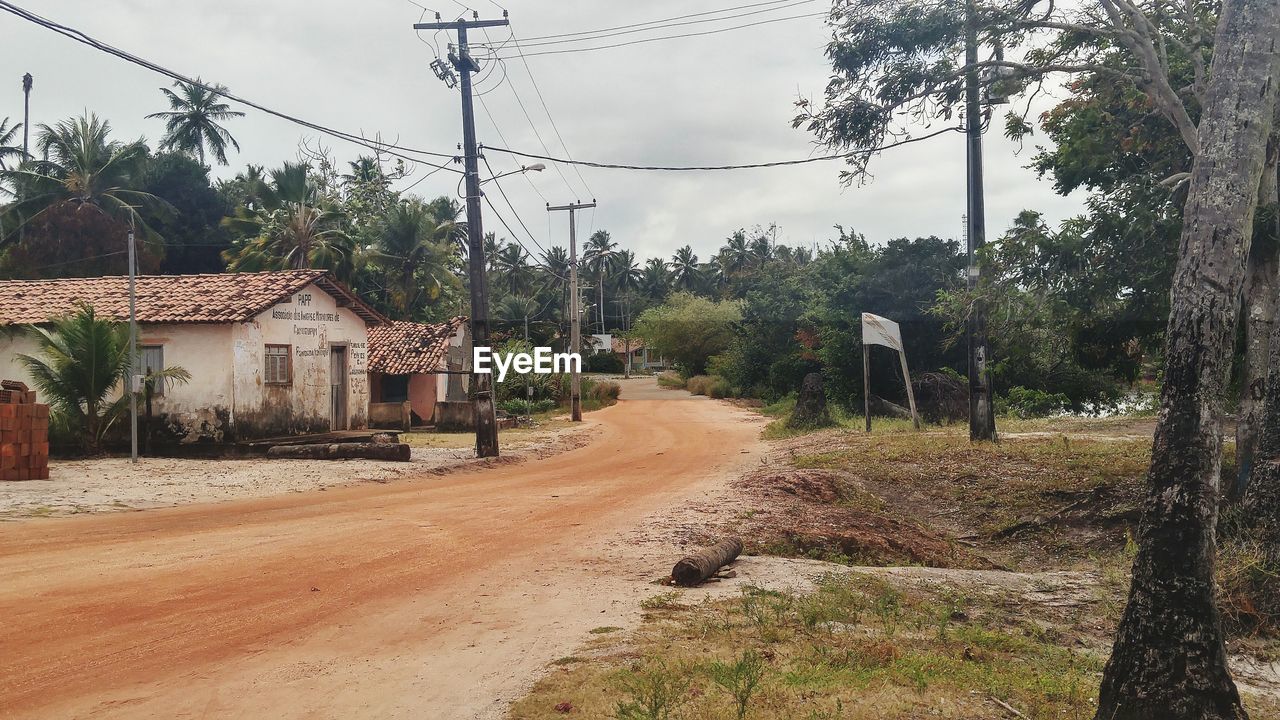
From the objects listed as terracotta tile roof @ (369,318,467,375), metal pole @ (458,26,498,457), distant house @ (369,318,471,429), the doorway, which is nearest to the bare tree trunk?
metal pole @ (458,26,498,457)

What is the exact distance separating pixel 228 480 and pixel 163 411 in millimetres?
6750

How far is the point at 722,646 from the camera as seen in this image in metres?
5.86

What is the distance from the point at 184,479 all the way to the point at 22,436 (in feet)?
7.91

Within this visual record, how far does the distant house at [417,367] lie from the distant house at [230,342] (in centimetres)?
689

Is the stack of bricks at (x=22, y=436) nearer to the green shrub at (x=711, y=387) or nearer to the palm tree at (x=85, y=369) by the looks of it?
the palm tree at (x=85, y=369)

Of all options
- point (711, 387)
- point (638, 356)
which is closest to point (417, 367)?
point (711, 387)

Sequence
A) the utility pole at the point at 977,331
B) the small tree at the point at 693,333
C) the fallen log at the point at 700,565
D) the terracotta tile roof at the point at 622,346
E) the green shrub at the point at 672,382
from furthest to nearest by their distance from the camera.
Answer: the terracotta tile roof at the point at 622,346 < the small tree at the point at 693,333 < the green shrub at the point at 672,382 < the utility pole at the point at 977,331 < the fallen log at the point at 700,565

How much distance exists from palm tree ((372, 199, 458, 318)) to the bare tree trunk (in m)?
38.8

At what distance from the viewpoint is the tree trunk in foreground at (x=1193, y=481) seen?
14.3 ft

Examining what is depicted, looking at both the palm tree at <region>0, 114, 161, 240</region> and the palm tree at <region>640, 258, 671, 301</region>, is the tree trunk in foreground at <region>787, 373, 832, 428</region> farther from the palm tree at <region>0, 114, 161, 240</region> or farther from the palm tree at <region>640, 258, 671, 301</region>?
the palm tree at <region>640, 258, 671, 301</region>

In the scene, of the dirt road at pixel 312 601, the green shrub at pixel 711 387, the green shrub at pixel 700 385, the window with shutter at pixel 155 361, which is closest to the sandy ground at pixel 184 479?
the dirt road at pixel 312 601

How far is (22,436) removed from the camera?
14.4m

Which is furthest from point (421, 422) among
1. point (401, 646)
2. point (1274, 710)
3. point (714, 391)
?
point (1274, 710)

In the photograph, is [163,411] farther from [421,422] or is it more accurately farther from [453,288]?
[453,288]
